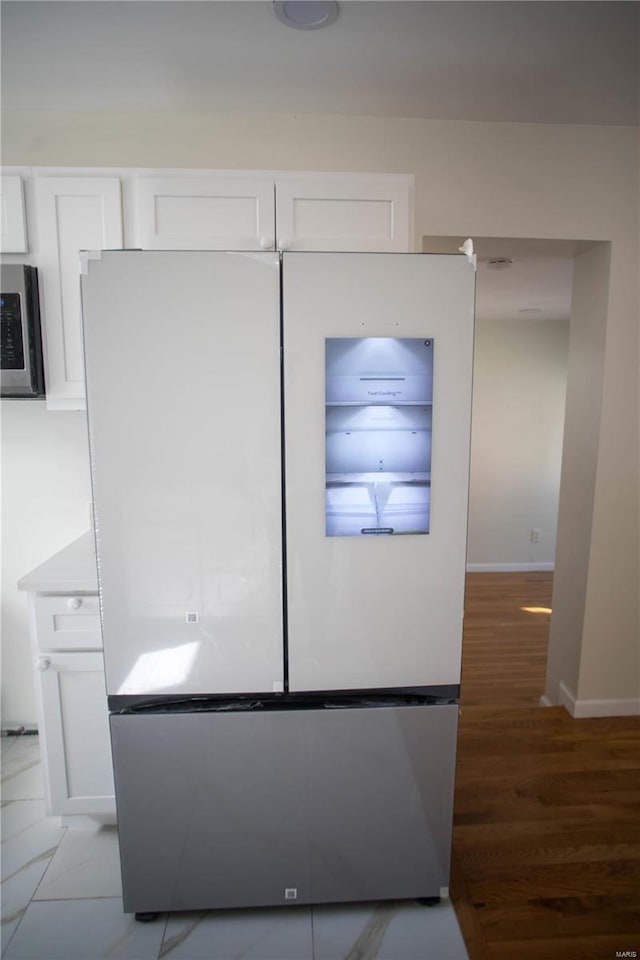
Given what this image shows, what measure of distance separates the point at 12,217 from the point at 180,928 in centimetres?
233

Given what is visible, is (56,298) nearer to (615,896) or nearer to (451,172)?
(451,172)

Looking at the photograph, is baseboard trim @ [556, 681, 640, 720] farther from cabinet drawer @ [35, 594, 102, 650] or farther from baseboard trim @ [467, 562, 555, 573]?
baseboard trim @ [467, 562, 555, 573]

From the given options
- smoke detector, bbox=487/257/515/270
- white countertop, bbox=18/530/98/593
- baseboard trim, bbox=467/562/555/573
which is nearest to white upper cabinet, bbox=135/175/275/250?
white countertop, bbox=18/530/98/593

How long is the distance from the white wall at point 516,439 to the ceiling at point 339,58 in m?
3.27

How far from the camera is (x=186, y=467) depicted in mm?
1427

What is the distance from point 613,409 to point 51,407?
7.78 feet

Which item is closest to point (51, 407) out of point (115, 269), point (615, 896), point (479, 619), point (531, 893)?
point (115, 269)

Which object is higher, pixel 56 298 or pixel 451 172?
pixel 451 172

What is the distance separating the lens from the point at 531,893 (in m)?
1.75

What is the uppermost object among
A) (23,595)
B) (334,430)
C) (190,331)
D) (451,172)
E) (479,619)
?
(451,172)

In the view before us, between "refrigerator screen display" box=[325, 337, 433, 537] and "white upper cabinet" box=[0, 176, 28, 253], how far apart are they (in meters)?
1.23

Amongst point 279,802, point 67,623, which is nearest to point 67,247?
point 67,623

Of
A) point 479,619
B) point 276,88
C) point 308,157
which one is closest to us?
point 276,88

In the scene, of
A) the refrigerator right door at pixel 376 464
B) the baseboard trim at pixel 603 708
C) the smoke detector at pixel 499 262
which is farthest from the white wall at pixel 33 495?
the baseboard trim at pixel 603 708
